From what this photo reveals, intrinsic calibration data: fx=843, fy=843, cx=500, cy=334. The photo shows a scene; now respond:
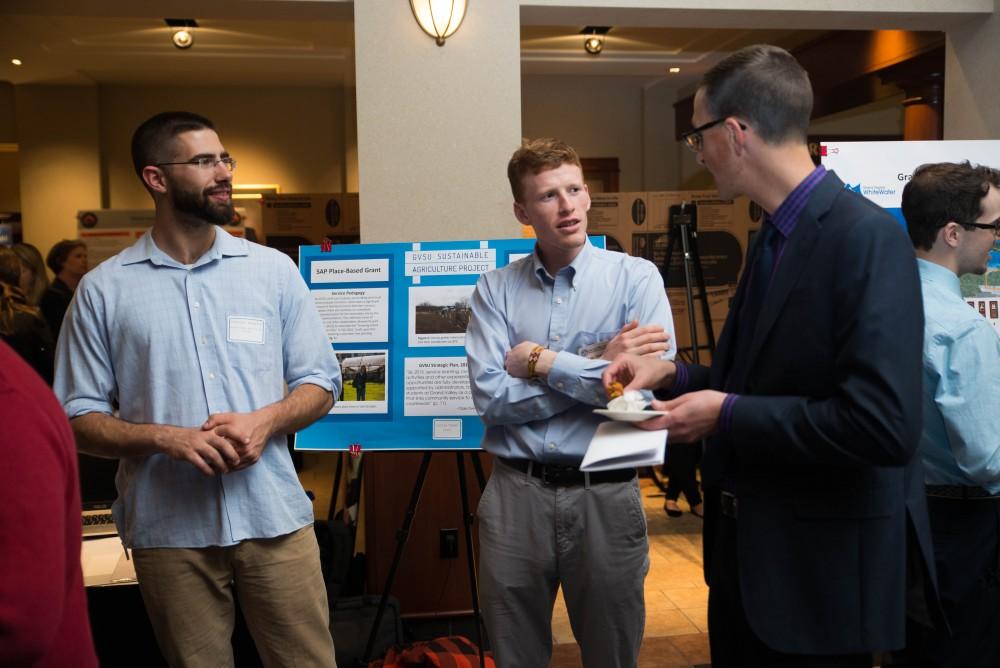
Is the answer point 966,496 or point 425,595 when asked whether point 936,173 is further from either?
point 425,595

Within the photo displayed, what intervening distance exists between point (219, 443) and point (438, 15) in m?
2.54

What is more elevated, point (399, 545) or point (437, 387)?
point (437, 387)

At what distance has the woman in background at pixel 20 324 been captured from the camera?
4008 millimetres

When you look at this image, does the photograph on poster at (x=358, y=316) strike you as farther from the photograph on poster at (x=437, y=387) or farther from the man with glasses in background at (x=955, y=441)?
the man with glasses in background at (x=955, y=441)

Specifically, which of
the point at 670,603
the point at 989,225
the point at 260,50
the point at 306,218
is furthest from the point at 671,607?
Result: the point at 260,50

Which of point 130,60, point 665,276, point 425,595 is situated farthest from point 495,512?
point 130,60

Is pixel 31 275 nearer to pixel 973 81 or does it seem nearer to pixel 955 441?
pixel 955 441

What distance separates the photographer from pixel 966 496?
2111 millimetres

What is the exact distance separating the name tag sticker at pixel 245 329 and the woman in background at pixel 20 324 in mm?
2527

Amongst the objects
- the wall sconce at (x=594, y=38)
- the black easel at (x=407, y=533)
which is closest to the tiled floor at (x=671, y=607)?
the black easel at (x=407, y=533)

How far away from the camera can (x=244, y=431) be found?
1.86 m

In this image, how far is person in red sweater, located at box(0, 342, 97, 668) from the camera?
34.8 inches

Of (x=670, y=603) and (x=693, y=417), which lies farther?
(x=670, y=603)

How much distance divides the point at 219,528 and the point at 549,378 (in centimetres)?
83
